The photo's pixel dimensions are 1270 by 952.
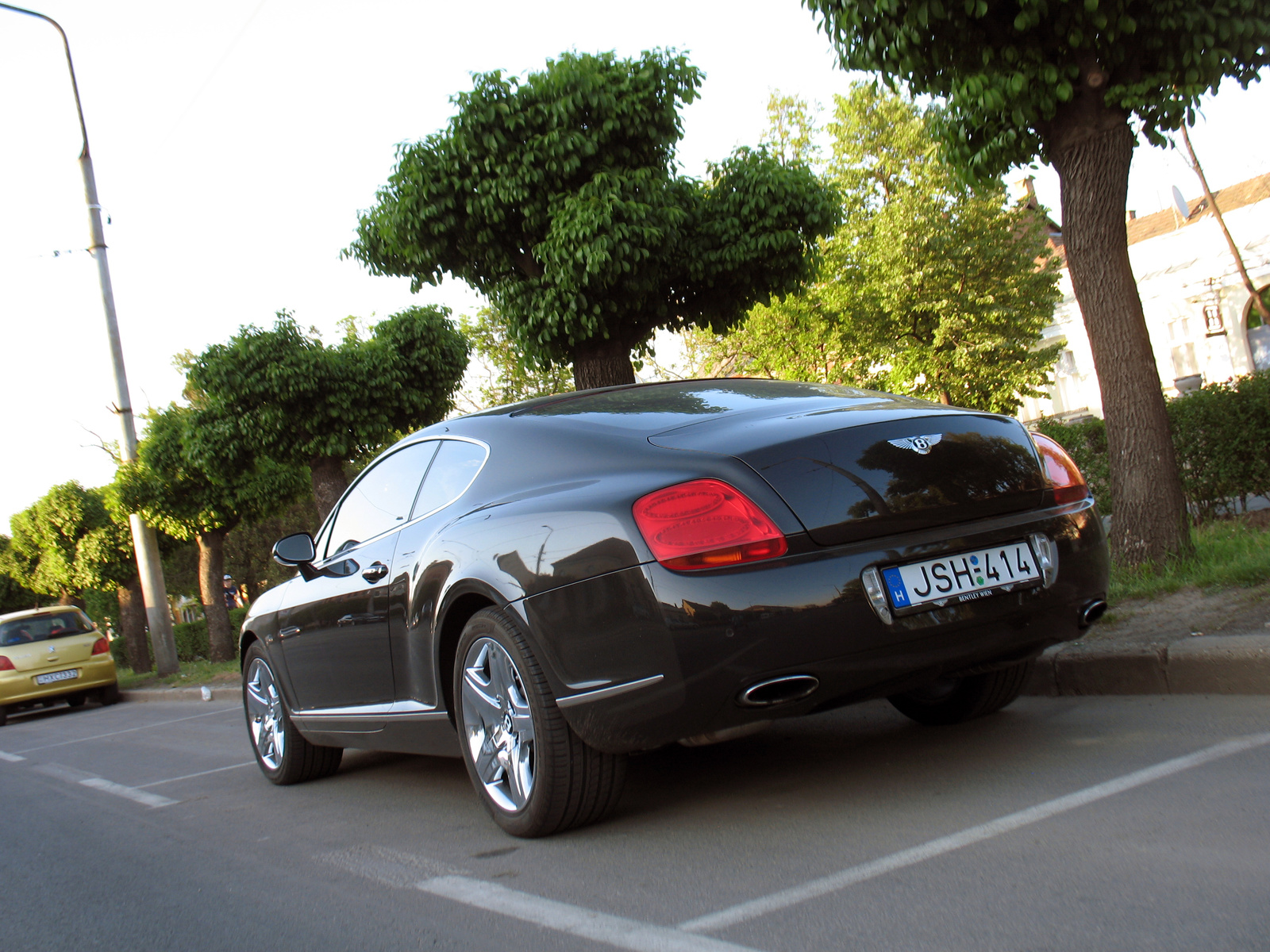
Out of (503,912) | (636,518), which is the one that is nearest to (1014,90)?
(636,518)

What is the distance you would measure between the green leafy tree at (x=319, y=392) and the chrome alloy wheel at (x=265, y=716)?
25.3 ft

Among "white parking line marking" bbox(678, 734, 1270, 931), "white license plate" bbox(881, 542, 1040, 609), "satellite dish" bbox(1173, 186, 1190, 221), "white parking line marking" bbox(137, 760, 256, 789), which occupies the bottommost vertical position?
"white parking line marking" bbox(137, 760, 256, 789)

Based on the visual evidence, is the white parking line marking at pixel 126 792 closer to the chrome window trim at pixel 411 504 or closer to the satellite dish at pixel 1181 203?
the chrome window trim at pixel 411 504

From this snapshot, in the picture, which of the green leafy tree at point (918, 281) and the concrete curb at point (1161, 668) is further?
the green leafy tree at point (918, 281)

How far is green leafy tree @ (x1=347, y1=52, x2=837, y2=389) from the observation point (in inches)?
381

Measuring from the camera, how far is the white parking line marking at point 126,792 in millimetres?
5891

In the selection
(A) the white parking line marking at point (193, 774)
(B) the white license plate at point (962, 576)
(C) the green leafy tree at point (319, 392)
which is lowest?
(A) the white parking line marking at point (193, 774)

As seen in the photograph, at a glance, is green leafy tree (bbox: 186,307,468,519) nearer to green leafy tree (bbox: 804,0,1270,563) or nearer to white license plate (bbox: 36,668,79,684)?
white license plate (bbox: 36,668,79,684)

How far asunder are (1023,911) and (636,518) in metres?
1.42

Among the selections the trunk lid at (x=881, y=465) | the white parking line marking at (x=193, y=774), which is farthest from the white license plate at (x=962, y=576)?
the white parking line marking at (x=193, y=774)

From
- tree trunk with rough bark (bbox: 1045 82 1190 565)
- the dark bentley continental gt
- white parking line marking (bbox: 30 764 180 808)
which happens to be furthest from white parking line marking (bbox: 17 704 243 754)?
tree trunk with rough bark (bbox: 1045 82 1190 565)

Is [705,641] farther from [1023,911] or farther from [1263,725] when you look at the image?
[1263,725]

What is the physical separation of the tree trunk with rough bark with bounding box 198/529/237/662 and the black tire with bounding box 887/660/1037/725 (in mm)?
18086

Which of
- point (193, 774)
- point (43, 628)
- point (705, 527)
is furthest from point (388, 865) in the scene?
point (43, 628)
